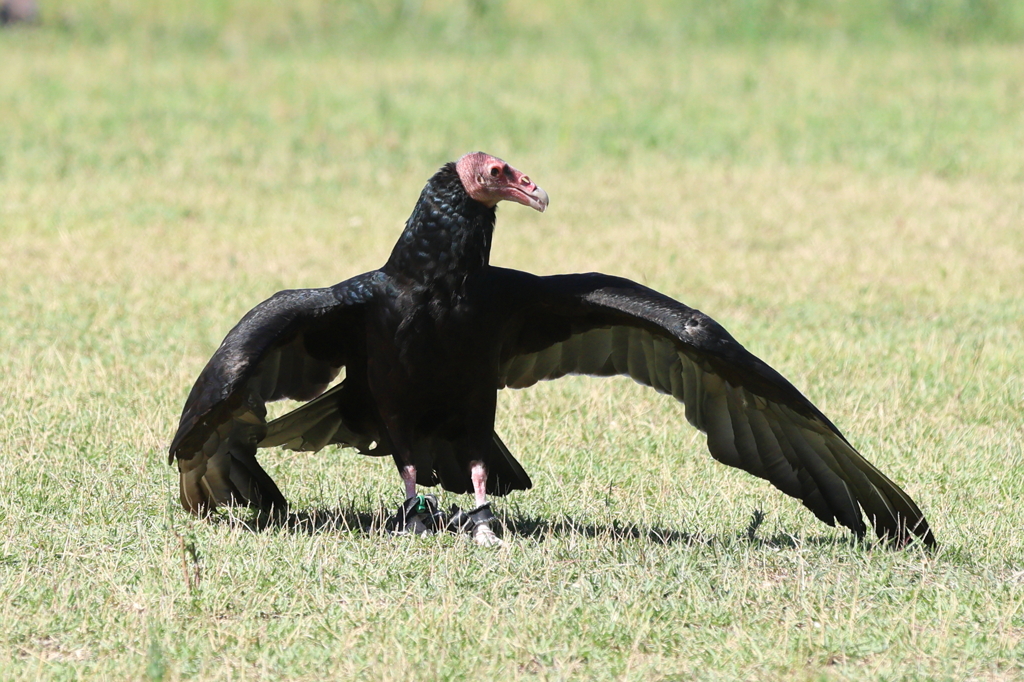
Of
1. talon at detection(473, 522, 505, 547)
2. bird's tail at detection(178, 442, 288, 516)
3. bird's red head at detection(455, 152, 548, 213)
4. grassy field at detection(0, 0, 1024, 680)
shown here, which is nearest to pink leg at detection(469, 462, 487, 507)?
talon at detection(473, 522, 505, 547)

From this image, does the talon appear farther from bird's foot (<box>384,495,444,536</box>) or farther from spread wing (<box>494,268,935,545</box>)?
spread wing (<box>494,268,935,545</box>)

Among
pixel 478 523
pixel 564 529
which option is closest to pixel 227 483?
pixel 478 523

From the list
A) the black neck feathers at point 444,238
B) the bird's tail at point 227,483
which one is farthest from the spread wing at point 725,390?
the bird's tail at point 227,483

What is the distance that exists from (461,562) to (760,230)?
8.46m

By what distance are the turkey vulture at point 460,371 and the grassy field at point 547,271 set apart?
0.23 m

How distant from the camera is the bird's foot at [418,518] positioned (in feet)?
19.1

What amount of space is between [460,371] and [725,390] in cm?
105

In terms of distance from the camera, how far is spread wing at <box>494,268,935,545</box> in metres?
5.50

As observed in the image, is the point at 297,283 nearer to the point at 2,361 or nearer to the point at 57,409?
the point at 2,361

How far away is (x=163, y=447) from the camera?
7.16 meters

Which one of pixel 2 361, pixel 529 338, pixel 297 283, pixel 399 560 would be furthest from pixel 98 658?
pixel 297 283

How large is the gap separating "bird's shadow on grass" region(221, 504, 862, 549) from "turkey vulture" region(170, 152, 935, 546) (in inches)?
4.2

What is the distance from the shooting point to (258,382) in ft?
19.6

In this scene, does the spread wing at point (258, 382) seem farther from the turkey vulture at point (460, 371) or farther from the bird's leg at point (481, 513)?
the bird's leg at point (481, 513)
